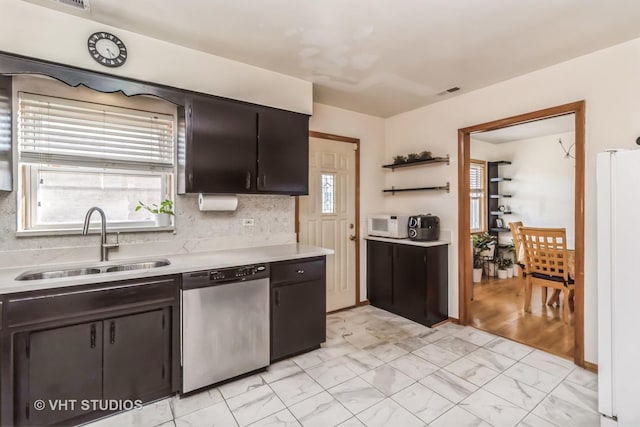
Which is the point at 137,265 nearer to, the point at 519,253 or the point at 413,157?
the point at 413,157

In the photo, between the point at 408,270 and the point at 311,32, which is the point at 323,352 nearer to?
the point at 408,270

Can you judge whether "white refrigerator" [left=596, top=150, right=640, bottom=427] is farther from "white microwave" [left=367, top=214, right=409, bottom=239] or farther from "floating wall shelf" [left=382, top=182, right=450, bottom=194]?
"white microwave" [left=367, top=214, right=409, bottom=239]

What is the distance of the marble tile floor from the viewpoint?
1904mm

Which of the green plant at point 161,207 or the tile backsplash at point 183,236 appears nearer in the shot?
the tile backsplash at point 183,236

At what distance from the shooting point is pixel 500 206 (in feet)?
18.9

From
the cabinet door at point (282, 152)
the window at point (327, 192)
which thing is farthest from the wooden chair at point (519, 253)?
the cabinet door at point (282, 152)

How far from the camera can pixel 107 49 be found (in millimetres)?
2107

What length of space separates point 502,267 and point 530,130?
2325 mm

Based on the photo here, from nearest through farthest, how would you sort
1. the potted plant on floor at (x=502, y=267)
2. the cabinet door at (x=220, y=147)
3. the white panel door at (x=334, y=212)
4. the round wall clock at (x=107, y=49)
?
the round wall clock at (x=107, y=49) → the cabinet door at (x=220, y=147) → the white panel door at (x=334, y=212) → the potted plant on floor at (x=502, y=267)

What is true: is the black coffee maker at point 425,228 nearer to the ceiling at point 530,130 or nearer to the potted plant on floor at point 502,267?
the ceiling at point 530,130

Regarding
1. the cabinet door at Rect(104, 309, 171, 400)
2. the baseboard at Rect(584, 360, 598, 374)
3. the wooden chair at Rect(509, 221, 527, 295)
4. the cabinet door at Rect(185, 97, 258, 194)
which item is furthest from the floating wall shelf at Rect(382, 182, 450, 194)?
the cabinet door at Rect(104, 309, 171, 400)

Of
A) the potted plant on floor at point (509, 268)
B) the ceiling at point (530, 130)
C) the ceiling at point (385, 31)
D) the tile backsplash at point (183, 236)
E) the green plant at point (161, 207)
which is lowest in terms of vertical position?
Result: the potted plant on floor at point (509, 268)

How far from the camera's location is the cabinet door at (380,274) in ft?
12.3

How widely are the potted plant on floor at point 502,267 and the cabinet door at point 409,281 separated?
Result: 280 centimetres
